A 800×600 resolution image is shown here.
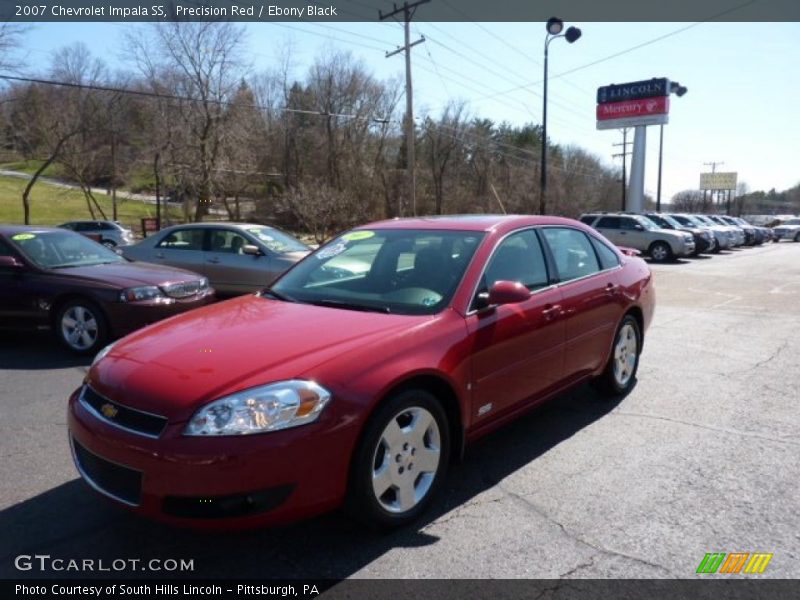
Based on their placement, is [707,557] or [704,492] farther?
[704,492]

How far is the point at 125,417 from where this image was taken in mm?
2854

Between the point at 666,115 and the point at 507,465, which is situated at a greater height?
the point at 666,115

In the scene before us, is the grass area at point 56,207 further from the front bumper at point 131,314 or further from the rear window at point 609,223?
the front bumper at point 131,314

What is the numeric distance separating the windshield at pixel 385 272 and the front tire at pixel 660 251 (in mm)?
19770

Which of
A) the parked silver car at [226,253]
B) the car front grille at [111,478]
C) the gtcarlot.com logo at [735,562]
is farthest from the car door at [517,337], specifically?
the parked silver car at [226,253]

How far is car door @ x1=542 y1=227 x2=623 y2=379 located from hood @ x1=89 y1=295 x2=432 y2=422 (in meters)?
1.50

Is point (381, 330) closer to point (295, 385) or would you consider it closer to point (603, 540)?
point (295, 385)

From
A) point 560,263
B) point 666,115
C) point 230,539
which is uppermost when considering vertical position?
point 666,115

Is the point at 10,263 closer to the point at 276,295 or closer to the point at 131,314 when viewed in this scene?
the point at 131,314

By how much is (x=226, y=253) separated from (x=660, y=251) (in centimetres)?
1683

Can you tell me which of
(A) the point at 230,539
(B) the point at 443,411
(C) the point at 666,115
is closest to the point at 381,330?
(B) the point at 443,411

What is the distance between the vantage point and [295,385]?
2752 millimetres

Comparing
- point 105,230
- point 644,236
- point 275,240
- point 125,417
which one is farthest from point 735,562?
point 105,230

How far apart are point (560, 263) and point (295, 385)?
2.54 meters
